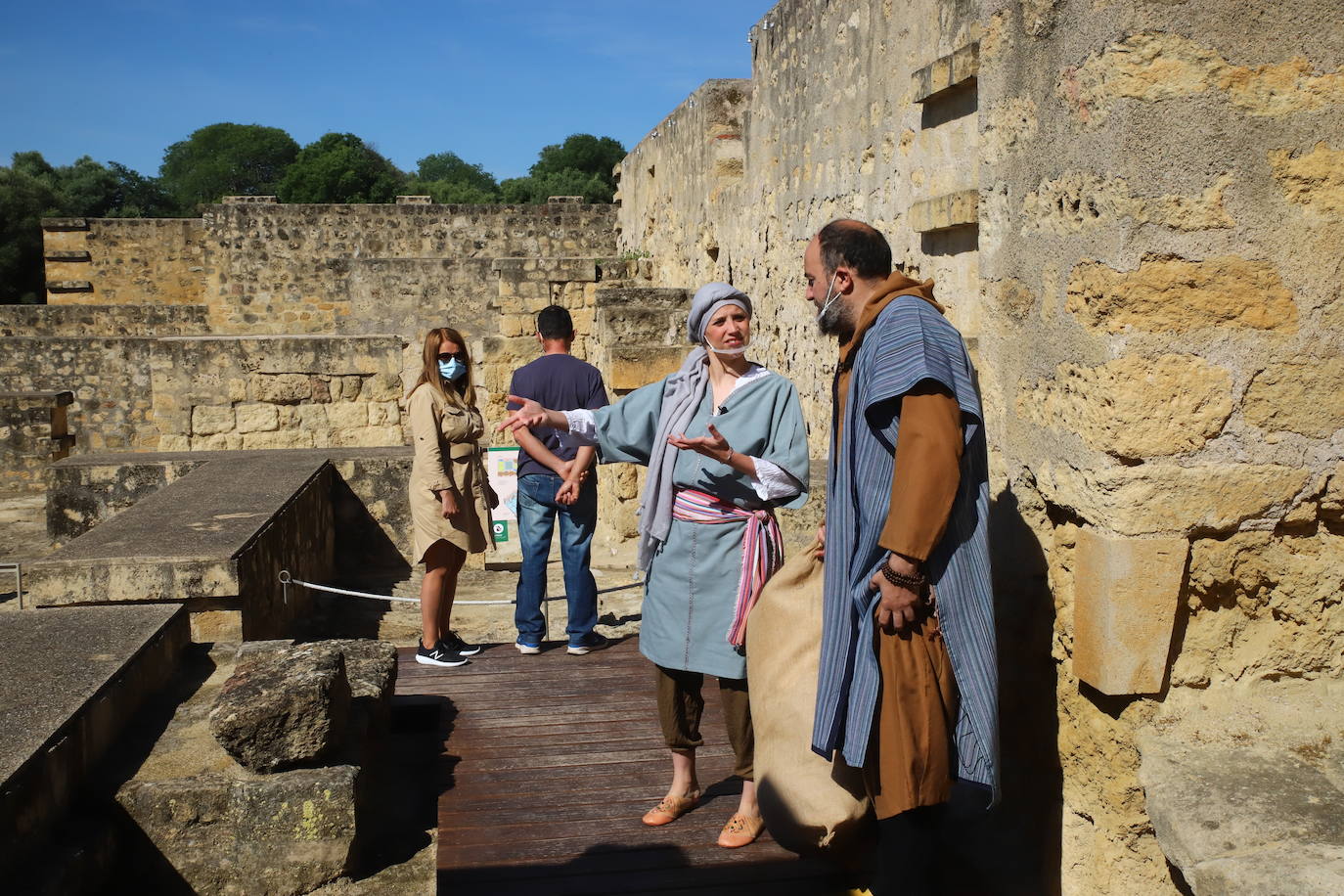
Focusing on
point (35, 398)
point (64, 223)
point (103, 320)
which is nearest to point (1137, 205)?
point (35, 398)

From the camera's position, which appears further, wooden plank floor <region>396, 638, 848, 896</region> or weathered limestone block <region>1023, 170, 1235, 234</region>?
wooden plank floor <region>396, 638, 848, 896</region>

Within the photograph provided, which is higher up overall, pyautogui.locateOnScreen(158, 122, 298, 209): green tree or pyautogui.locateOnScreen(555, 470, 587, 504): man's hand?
pyautogui.locateOnScreen(158, 122, 298, 209): green tree

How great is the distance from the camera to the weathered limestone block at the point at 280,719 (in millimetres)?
2576

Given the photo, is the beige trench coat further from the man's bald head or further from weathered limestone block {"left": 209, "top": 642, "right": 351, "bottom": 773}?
the man's bald head

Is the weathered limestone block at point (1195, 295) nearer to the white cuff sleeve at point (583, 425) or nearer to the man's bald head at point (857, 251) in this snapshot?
the man's bald head at point (857, 251)

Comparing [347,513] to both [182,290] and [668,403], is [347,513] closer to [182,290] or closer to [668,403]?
[668,403]

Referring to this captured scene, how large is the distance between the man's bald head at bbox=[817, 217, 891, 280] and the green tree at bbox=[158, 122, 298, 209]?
64.0 meters

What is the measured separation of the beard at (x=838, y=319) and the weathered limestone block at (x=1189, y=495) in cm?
62

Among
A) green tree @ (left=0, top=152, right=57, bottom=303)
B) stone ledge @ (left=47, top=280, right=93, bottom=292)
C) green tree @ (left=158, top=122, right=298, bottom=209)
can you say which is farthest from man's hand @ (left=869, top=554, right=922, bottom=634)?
green tree @ (left=158, top=122, right=298, bottom=209)

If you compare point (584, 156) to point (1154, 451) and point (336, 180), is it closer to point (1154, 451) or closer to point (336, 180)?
point (336, 180)

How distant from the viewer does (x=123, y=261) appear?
22906 mm

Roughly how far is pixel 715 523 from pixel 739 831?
835 mm

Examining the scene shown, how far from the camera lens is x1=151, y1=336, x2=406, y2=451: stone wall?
854 cm

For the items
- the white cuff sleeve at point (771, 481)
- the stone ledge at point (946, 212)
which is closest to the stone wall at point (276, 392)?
the stone ledge at point (946, 212)
